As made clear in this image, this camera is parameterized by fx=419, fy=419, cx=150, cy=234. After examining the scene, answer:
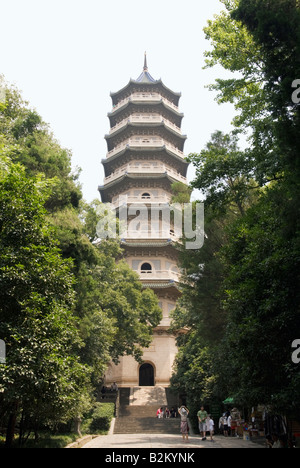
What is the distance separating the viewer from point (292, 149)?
223 inches

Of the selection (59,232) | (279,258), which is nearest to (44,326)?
(59,232)

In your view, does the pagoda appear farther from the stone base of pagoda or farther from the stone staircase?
the stone staircase

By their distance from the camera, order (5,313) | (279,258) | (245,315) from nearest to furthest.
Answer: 1. (279,258)
2. (5,313)
3. (245,315)

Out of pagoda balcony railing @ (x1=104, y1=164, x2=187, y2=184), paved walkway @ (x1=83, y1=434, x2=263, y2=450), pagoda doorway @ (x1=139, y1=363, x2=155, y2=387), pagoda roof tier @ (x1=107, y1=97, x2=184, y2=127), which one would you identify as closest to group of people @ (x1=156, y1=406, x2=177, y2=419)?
pagoda doorway @ (x1=139, y1=363, x2=155, y2=387)

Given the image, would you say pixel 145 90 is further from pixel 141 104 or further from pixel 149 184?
pixel 149 184

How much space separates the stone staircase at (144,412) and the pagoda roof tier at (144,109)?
19.0 m

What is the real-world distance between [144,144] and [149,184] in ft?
10.1

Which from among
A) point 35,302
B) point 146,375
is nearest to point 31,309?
point 35,302

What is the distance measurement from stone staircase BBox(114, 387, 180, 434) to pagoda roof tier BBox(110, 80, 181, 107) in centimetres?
2096

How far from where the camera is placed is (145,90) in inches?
1238

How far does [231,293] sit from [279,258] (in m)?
1.72

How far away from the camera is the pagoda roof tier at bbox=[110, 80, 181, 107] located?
31.2 m

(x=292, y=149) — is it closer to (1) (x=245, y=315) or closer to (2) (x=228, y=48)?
(1) (x=245, y=315)

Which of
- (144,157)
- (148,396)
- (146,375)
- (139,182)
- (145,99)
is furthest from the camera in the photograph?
(145,99)
